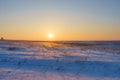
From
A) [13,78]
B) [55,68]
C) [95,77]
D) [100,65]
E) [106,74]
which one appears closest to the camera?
[13,78]

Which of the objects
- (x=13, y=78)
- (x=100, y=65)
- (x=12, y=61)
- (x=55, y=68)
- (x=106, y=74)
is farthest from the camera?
(x=12, y=61)

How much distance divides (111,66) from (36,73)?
537cm

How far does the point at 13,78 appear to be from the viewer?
37.0 feet

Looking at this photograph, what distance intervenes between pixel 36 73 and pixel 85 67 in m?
3.80

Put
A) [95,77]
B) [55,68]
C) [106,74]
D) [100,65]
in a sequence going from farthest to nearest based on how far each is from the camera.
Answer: [100,65] → [55,68] → [106,74] → [95,77]

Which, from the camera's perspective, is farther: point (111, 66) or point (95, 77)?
point (111, 66)

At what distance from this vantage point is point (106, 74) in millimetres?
12984

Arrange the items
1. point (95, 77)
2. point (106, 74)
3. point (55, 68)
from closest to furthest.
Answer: point (95, 77) < point (106, 74) < point (55, 68)

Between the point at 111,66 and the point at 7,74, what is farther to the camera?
the point at 111,66

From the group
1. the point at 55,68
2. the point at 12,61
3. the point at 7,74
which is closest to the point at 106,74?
the point at 55,68

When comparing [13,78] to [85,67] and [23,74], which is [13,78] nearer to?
[23,74]

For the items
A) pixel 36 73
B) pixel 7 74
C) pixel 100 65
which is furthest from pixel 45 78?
pixel 100 65

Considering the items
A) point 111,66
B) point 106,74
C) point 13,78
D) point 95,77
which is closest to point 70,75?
point 95,77

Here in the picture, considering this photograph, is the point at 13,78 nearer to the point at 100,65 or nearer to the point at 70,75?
the point at 70,75
